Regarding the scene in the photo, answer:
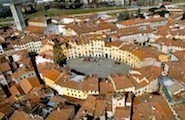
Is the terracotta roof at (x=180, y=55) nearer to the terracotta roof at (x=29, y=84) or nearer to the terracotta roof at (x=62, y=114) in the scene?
the terracotta roof at (x=62, y=114)

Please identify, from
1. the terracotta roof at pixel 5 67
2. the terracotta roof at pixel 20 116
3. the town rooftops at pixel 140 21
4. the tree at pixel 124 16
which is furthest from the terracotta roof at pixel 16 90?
the tree at pixel 124 16

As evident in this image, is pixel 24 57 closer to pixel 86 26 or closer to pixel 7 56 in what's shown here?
pixel 7 56

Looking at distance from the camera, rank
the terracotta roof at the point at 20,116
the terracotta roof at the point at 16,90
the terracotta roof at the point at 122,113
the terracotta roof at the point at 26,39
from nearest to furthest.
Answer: the terracotta roof at the point at 122,113 < the terracotta roof at the point at 20,116 < the terracotta roof at the point at 16,90 < the terracotta roof at the point at 26,39

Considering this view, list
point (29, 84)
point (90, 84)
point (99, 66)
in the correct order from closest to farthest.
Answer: point (90, 84) < point (29, 84) < point (99, 66)

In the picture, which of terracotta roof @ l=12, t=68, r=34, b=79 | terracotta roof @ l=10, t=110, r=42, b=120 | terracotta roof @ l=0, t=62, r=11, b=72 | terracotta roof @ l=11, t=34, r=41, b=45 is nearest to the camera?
terracotta roof @ l=10, t=110, r=42, b=120

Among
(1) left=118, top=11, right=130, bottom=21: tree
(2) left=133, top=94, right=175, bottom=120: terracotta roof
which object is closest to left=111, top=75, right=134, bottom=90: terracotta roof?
(2) left=133, top=94, right=175, bottom=120: terracotta roof

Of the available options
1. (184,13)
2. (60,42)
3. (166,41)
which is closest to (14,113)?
(60,42)

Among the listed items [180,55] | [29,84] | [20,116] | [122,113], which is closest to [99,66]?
[29,84]

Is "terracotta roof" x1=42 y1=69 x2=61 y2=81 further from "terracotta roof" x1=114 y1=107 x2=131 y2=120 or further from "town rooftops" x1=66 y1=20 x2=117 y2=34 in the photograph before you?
"town rooftops" x1=66 y1=20 x2=117 y2=34

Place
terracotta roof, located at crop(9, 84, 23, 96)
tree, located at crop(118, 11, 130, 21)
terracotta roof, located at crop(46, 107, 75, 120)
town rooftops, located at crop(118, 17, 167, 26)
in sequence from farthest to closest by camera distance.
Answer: tree, located at crop(118, 11, 130, 21) → town rooftops, located at crop(118, 17, 167, 26) → terracotta roof, located at crop(9, 84, 23, 96) → terracotta roof, located at crop(46, 107, 75, 120)

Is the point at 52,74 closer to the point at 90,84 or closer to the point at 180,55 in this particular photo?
the point at 90,84
